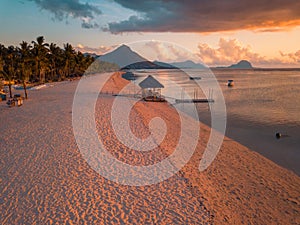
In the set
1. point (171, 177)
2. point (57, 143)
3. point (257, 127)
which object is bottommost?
point (257, 127)

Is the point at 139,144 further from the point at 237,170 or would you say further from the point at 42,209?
the point at 42,209

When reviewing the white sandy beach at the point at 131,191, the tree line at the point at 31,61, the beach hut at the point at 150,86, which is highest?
the tree line at the point at 31,61

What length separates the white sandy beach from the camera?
6418 millimetres

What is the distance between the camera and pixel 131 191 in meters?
7.65

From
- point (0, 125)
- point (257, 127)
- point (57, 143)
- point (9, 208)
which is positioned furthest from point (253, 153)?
point (0, 125)

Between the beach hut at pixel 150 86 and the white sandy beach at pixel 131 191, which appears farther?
the beach hut at pixel 150 86

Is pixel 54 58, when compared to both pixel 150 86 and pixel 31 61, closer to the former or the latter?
pixel 31 61

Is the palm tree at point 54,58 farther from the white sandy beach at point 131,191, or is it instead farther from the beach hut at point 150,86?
the white sandy beach at point 131,191

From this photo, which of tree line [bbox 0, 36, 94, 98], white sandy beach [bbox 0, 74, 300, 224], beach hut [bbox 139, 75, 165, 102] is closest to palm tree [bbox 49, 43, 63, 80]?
tree line [bbox 0, 36, 94, 98]

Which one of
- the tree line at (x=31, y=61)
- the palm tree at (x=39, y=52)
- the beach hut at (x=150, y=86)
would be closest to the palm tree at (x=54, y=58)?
→ the tree line at (x=31, y=61)

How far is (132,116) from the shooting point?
1792 cm

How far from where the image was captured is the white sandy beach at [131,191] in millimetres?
6418

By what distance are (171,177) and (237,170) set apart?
144 inches

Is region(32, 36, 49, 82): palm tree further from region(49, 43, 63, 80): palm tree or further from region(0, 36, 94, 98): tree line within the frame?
region(49, 43, 63, 80): palm tree
